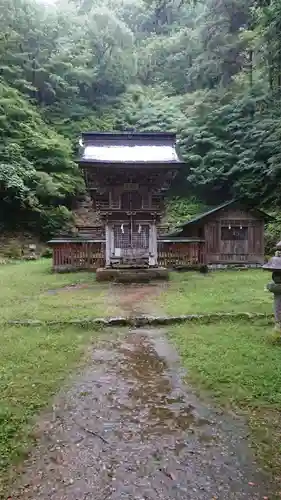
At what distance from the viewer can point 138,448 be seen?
388 cm

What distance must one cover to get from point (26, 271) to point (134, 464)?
16.4 meters

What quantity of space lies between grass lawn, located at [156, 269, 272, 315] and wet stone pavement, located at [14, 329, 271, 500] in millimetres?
4318

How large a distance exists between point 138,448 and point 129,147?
55.2ft

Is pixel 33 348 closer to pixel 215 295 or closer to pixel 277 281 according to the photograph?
pixel 277 281

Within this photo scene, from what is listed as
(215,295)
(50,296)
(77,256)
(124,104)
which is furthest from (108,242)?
(124,104)

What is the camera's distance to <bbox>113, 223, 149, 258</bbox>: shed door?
1823 cm

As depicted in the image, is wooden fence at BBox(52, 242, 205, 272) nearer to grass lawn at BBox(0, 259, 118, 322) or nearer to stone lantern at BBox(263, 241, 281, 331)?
grass lawn at BBox(0, 259, 118, 322)

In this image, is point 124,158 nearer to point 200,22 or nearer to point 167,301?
point 167,301

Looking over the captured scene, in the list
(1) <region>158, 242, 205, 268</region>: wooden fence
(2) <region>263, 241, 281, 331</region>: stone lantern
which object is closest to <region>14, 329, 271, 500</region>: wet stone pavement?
(2) <region>263, 241, 281, 331</region>: stone lantern

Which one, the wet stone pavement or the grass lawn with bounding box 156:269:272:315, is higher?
the grass lawn with bounding box 156:269:272:315

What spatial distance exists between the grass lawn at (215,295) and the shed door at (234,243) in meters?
4.39

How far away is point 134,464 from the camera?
3.58 metres

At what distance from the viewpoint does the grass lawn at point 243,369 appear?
14.1 ft

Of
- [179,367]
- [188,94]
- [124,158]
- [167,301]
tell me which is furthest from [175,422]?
[188,94]
